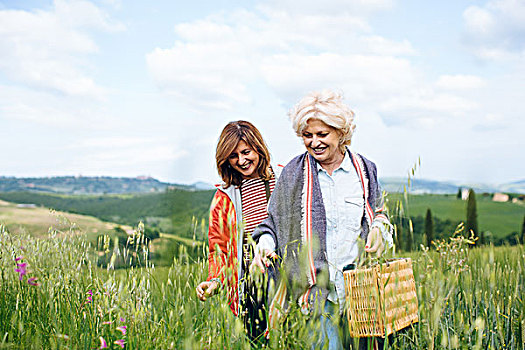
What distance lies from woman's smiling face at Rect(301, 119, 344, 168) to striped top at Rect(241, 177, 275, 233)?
1.87 feet

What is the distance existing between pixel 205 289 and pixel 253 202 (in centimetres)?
70

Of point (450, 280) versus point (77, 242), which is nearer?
point (450, 280)

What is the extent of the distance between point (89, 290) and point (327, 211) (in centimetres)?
133

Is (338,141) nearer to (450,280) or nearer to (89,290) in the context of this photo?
(450,280)

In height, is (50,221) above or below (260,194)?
below

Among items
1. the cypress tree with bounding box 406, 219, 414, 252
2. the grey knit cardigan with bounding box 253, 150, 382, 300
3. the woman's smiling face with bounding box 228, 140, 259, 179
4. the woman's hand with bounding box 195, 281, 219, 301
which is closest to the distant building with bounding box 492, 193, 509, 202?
the cypress tree with bounding box 406, 219, 414, 252

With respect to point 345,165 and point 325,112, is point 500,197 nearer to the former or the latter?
point 345,165

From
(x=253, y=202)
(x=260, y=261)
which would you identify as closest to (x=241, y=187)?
(x=253, y=202)

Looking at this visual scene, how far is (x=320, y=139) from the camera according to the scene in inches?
93.6

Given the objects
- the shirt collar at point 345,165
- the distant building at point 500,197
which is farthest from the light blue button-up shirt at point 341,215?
the distant building at point 500,197

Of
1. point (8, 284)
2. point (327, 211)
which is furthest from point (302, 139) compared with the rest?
point (8, 284)

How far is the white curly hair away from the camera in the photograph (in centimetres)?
233

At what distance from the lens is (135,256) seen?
227 cm

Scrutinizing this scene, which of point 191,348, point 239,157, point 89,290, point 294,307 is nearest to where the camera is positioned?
point 191,348
